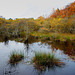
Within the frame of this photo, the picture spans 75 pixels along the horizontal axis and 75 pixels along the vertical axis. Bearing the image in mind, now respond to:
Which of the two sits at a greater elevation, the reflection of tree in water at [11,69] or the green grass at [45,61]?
the green grass at [45,61]

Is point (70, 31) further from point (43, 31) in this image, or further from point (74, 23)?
point (43, 31)

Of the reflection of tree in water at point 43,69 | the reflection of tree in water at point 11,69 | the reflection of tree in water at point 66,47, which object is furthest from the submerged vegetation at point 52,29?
the reflection of tree in water at point 11,69

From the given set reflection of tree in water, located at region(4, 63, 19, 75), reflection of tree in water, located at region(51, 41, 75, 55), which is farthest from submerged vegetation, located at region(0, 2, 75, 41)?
reflection of tree in water, located at region(4, 63, 19, 75)

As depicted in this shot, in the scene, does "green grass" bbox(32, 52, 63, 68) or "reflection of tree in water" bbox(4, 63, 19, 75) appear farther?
"green grass" bbox(32, 52, 63, 68)

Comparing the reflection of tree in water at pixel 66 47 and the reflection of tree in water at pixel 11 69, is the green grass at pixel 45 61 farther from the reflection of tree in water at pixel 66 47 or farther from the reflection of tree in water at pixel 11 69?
the reflection of tree in water at pixel 66 47

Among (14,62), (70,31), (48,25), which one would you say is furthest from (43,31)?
(14,62)

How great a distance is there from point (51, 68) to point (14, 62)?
253 cm

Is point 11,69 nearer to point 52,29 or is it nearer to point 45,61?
point 45,61

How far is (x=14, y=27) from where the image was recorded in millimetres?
26328

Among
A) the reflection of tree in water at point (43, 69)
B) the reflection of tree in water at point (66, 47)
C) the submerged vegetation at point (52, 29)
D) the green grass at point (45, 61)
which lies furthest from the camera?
the submerged vegetation at point (52, 29)

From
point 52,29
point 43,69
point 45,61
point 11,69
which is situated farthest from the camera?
point 52,29

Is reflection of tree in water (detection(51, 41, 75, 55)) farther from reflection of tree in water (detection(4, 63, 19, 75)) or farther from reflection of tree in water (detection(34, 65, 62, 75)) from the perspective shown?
reflection of tree in water (detection(4, 63, 19, 75))

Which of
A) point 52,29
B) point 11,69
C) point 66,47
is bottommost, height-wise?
point 11,69

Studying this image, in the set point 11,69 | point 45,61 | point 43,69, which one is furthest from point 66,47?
point 11,69
